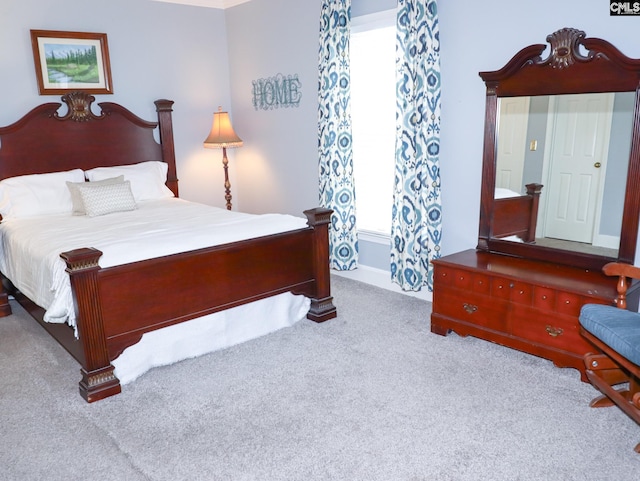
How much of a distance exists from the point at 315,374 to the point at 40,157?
128 inches

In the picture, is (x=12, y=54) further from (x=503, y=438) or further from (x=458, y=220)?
(x=503, y=438)

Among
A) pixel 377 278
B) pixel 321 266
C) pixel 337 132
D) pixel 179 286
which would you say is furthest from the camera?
pixel 377 278

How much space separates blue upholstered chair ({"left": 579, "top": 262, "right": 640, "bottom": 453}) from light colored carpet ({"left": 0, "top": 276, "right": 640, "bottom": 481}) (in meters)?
0.16

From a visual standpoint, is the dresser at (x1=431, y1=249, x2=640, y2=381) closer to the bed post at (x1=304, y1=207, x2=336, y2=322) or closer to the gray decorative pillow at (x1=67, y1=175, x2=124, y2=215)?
the bed post at (x1=304, y1=207, x2=336, y2=322)

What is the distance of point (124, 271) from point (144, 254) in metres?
0.15

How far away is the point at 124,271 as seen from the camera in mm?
2789

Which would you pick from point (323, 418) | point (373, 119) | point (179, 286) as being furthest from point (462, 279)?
point (373, 119)

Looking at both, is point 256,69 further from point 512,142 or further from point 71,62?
point 512,142

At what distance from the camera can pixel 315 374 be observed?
2.93m

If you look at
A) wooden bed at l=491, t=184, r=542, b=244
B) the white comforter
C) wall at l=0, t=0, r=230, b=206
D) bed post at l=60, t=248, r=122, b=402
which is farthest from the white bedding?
wall at l=0, t=0, r=230, b=206

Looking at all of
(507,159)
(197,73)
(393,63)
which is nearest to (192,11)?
(197,73)

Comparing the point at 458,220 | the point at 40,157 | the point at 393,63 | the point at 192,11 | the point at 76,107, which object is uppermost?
the point at 192,11

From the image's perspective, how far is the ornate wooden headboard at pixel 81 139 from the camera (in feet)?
14.5

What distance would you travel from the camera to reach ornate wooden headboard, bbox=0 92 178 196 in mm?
4410
